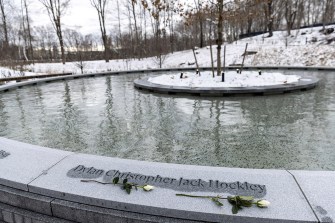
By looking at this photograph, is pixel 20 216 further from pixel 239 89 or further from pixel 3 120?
pixel 239 89

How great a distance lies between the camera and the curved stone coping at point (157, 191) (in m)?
2.26

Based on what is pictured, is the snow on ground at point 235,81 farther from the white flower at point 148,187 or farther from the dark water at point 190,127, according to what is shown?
the white flower at point 148,187

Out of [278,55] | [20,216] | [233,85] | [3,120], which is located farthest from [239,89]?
[278,55]

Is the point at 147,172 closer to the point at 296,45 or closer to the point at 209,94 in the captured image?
the point at 209,94

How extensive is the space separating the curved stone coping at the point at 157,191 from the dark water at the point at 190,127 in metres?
1.17

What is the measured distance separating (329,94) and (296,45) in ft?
82.4

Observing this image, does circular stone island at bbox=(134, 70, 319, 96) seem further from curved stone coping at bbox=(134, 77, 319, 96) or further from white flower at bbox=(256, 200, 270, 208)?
white flower at bbox=(256, 200, 270, 208)

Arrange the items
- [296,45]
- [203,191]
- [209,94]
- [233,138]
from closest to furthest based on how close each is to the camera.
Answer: [203,191], [233,138], [209,94], [296,45]

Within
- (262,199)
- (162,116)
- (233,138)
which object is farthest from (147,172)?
(162,116)

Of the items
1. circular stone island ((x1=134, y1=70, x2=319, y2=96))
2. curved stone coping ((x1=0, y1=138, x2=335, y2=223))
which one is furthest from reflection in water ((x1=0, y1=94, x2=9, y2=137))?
circular stone island ((x1=134, y1=70, x2=319, y2=96))

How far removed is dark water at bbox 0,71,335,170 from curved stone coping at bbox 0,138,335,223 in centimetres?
117

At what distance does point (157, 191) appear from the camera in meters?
2.55

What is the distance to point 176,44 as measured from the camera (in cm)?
5547

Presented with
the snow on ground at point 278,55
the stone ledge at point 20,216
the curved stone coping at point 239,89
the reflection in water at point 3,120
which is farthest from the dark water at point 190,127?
the snow on ground at point 278,55
